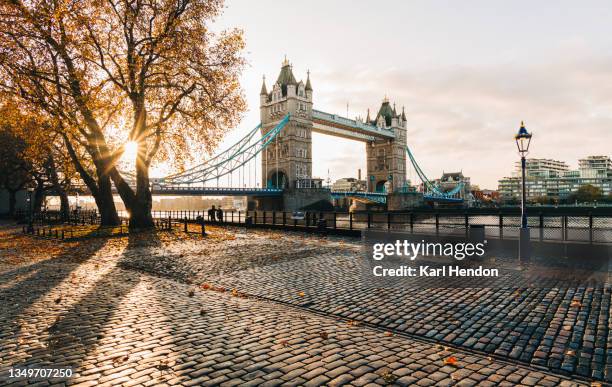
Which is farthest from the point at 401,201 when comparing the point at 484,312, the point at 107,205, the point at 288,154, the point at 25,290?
the point at 25,290

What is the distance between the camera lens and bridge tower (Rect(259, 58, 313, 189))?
76.0 m

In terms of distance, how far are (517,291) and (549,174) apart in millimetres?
194440

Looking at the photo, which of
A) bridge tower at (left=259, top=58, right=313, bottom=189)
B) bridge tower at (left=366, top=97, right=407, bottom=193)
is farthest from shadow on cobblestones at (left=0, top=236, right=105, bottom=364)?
bridge tower at (left=366, top=97, right=407, bottom=193)

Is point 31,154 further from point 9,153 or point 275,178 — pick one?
point 275,178

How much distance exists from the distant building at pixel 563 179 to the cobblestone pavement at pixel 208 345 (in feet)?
560

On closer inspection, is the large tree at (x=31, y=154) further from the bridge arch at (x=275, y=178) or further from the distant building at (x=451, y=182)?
the distant building at (x=451, y=182)

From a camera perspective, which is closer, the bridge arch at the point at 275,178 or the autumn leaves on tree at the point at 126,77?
the autumn leaves on tree at the point at 126,77

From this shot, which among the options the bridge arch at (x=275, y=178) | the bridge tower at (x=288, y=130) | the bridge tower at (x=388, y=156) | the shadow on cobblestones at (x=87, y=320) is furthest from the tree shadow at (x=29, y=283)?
the bridge tower at (x=388, y=156)

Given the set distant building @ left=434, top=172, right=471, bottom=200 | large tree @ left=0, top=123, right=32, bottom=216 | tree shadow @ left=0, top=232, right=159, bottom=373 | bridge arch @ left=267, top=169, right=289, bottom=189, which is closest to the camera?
tree shadow @ left=0, top=232, right=159, bottom=373

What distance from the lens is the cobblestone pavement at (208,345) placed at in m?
3.90

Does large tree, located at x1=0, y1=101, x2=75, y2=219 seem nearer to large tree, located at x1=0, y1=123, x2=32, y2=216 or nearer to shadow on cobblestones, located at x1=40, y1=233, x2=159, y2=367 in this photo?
large tree, located at x1=0, y1=123, x2=32, y2=216

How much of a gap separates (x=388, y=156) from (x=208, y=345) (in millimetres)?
103484

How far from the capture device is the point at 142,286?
822cm

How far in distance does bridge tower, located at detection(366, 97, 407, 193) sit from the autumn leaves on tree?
81.5 metres
